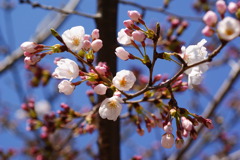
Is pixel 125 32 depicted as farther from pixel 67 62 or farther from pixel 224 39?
pixel 224 39

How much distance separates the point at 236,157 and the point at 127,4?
2451 mm

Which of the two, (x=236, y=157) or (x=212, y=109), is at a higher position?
(x=212, y=109)

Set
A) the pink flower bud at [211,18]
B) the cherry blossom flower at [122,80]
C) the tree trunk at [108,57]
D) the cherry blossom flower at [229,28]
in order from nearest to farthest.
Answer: the cherry blossom flower at [229,28] → the pink flower bud at [211,18] → the cherry blossom flower at [122,80] → the tree trunk at [108,57]

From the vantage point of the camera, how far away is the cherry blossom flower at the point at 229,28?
2.92 feet

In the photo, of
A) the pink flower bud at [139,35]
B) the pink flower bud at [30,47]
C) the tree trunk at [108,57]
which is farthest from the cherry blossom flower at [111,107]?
the tree trunk at [108,57]

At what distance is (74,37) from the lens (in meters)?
1.27

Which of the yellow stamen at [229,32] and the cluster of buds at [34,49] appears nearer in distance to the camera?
the yellow stamen at [229,32]

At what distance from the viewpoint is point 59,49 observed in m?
1.21

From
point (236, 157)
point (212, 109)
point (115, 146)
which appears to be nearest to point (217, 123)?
point (236, 157)

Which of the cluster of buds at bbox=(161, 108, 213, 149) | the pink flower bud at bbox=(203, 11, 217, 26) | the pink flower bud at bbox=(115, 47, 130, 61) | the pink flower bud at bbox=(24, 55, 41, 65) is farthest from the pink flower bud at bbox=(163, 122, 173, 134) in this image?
the pink flower bud at bbox=(24, 55, 41, 65)

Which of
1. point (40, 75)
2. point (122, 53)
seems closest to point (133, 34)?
point (122, 53)

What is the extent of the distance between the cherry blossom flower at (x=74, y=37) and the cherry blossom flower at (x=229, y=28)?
24.2 inches

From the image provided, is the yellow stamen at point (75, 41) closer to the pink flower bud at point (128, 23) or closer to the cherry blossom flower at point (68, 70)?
the cherry blossom flower at point (68, 70)

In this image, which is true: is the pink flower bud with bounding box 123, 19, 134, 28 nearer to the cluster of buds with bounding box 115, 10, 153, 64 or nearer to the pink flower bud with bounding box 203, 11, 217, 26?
the cluster of buds with bounding box 115, 10, 153, 64
